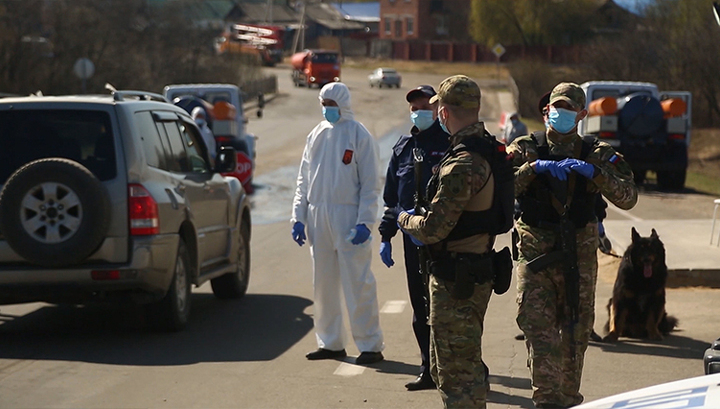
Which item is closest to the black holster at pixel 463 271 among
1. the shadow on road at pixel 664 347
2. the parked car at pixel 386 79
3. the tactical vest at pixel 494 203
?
the tactical vest at pixel 494 203

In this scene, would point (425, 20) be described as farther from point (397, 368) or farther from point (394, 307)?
point (397, 368)

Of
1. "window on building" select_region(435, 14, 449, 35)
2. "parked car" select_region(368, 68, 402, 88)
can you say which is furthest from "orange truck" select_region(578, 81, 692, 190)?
"window on building" select_region(435, 14, 449, 35)

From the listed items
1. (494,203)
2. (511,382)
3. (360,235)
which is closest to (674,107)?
(360,235)

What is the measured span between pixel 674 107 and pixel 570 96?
18306 millimetres

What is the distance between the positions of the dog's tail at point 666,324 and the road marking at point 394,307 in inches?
101

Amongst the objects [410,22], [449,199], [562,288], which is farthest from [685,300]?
[410,22]

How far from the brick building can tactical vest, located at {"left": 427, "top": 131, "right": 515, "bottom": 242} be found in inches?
3615

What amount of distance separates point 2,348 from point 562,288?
4562 mm

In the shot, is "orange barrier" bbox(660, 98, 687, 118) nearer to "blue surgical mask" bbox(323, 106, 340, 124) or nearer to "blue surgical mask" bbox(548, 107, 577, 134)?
"blue surgical mask" bbox(323, 106, 340, 124)

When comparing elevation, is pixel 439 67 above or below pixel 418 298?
above

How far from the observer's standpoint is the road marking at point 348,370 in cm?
736

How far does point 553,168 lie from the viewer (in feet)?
18.9

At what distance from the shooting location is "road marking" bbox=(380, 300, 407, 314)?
999 cm

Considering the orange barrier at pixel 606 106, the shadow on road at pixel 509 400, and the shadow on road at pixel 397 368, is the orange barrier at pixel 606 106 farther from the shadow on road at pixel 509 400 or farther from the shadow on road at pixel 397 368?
the shadow on road at pixel 509 400
